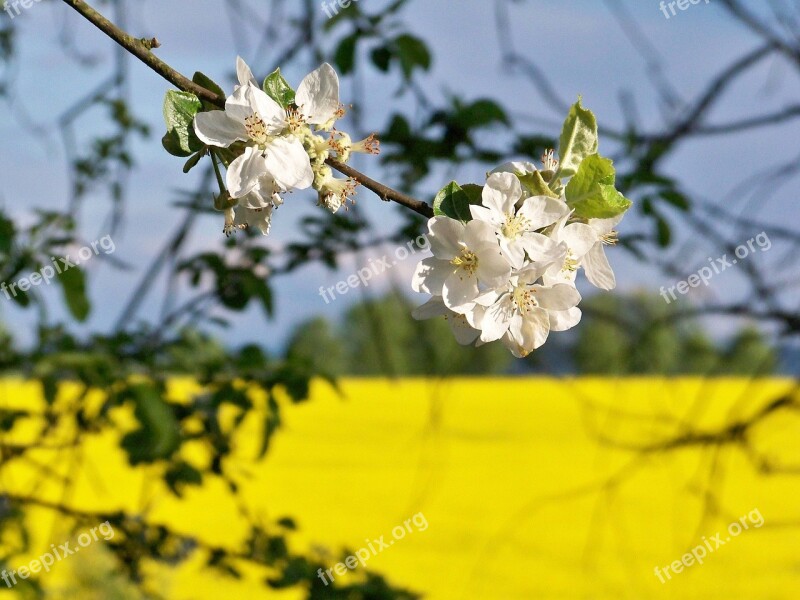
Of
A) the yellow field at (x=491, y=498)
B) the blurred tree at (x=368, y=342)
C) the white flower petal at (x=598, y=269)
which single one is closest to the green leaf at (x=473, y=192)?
the white flower petal at (x=598, y=269)

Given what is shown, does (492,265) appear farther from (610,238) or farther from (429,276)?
(610,238)

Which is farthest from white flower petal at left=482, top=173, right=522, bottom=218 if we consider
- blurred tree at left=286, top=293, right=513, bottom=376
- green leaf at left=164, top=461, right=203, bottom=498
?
blurred tree at left=286, top=293, right=513, bottom=376

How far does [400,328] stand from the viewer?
12742 millimetres

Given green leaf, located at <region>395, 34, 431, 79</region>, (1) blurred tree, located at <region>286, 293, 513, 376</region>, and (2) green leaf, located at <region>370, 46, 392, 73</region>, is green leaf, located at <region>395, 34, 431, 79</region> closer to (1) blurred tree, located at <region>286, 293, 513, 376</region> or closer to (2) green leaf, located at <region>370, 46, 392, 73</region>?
(2) green leaf, located at <region>370, 46, 392, 73</region>

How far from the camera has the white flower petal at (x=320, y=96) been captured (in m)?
0.64

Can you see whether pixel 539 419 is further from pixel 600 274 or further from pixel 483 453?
pixel 600 274

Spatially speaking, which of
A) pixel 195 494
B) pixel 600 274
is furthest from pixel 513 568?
pixel 600 274

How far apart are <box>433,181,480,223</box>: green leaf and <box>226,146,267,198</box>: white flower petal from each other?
0.12 m

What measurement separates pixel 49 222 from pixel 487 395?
41.0 ft

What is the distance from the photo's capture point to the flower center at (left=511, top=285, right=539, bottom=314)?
64 cm

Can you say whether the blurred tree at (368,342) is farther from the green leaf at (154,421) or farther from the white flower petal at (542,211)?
the white flower petal at (542,211)

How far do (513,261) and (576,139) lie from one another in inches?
4.1

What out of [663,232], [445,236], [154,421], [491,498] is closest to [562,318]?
[445,236]

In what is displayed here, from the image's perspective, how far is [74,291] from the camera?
1419 mm
